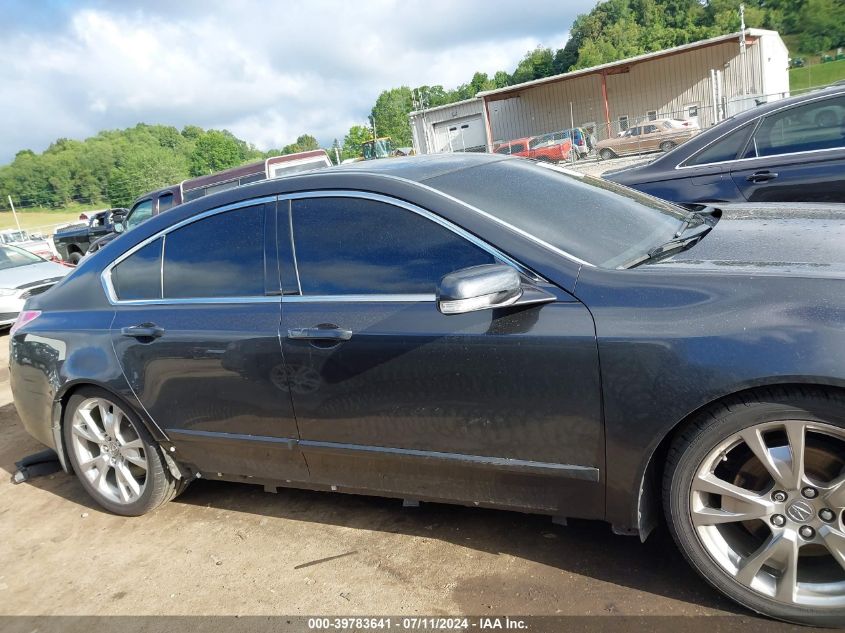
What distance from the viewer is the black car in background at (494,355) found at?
1.95 m

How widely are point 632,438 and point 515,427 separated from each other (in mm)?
399

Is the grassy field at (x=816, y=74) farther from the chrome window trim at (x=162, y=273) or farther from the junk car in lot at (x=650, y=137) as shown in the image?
the chrome window trim at (x=162, y=273)

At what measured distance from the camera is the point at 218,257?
2.94 m

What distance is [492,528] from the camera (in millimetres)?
2834

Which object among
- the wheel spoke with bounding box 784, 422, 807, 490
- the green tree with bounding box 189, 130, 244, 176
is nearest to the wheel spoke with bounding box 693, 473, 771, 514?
the wheel spoke with bounding box 784, 422, 807, 490

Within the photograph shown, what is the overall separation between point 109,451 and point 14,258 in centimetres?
883

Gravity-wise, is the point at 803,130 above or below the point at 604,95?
below

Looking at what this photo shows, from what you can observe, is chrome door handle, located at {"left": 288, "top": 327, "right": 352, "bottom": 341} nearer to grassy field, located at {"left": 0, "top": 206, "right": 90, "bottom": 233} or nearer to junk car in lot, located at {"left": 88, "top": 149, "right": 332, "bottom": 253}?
junk car in lot, located at {"left": 88, "top": 149, "right": 332, "bottom": 253}

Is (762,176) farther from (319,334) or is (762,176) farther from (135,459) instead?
(135,459)

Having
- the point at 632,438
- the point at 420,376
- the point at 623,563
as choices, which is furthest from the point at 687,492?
the point at 420,376

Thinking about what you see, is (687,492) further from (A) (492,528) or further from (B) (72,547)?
(B) (72,547)

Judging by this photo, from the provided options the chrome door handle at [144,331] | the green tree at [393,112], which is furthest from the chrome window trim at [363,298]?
the green tree at [393,112]

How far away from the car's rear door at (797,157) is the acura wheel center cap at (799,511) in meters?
3.13

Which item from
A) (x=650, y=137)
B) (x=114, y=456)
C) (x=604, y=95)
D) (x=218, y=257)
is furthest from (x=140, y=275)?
(x=604, y=95)
